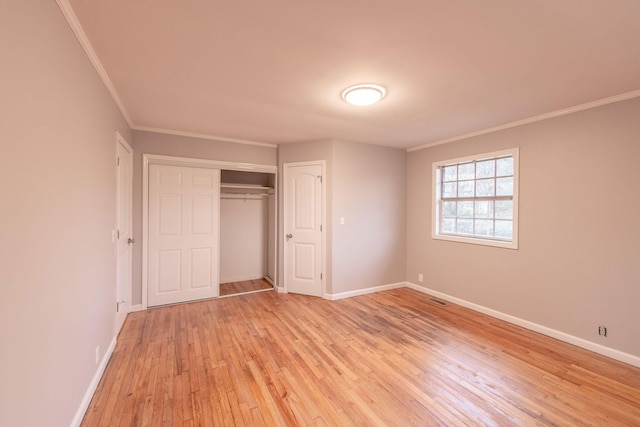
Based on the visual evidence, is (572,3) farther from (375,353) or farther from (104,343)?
(104,343)

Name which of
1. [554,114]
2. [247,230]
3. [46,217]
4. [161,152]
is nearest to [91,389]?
[46,217]

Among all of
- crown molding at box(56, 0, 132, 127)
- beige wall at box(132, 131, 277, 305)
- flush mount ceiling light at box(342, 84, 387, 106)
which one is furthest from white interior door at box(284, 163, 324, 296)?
crown molding at box(56, 0, 132, 127)

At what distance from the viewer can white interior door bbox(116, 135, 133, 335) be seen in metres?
2.88

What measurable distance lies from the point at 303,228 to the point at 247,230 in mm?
1385

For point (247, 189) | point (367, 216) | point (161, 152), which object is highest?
point (161, 152)

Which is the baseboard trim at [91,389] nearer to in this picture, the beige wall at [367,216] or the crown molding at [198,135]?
the crown molding at [198,135]

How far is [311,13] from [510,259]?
11.5 ft

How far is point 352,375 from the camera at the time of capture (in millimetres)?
2225

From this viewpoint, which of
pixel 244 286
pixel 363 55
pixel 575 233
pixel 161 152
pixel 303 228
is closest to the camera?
pixel 363 55

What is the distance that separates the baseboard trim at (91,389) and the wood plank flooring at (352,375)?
5cm

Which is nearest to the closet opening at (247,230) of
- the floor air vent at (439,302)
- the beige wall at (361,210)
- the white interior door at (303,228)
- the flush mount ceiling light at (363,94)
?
the white interior door at (303,228)

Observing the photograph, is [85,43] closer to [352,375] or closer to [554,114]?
[352,375]

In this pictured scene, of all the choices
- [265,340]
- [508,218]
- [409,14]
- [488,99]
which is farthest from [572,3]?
[265,340]

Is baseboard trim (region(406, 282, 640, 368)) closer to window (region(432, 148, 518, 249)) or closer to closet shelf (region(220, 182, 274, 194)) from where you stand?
window (region(432, 148, 518, 249))
